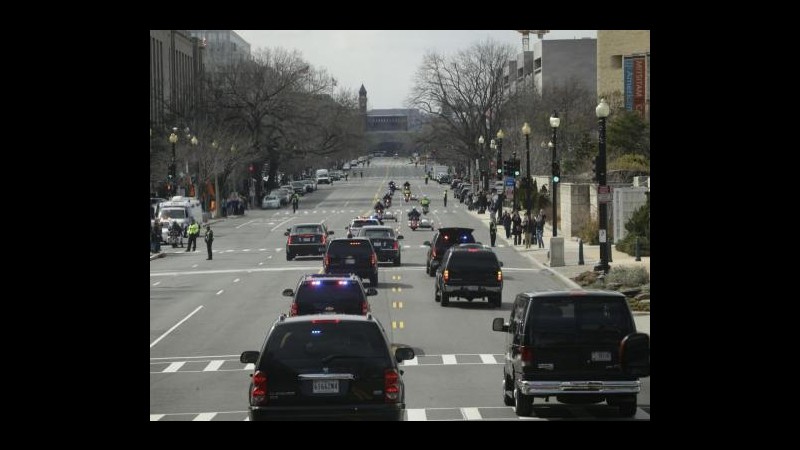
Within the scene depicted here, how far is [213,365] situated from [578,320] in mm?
11237

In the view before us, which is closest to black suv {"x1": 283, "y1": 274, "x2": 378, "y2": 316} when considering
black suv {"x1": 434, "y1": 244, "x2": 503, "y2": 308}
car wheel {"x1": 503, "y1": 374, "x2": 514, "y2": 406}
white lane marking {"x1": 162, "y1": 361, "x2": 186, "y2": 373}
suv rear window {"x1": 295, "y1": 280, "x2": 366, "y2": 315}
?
suv rear window {"x1": 295, "y1": 280, "x2": 366, "y2": 315}

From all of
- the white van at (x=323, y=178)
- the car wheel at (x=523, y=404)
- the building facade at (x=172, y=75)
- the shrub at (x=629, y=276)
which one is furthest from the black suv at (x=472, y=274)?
the white van at (x=323, y=178)

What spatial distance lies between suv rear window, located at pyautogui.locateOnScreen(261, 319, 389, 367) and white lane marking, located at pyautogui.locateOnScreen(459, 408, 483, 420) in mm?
5255

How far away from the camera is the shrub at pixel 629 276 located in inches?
1587

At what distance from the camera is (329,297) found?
25.7 m

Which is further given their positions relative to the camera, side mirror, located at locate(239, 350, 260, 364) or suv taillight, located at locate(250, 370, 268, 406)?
side mirror, located at locate(239, 350, 260, 364)

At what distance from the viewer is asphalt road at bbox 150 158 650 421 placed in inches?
830

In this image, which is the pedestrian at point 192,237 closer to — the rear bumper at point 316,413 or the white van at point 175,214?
the white van at point 175,214

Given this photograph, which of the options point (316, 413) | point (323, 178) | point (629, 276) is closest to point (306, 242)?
point (629, 276)

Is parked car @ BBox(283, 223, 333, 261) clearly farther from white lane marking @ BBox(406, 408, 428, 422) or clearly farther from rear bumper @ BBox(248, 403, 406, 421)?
rear bumper @ BBox(248, 403, 406, 421)

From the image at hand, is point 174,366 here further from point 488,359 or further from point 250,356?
point 250,356
